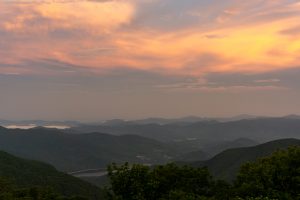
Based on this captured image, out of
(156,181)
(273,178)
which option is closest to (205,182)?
(156,181)

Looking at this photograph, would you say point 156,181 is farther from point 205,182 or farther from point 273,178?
point 273,178

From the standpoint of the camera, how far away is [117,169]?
51062mm

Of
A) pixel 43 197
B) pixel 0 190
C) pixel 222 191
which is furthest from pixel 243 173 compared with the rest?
pixel 0 190

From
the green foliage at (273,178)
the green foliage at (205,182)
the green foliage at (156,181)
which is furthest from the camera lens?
the green foliage at (156,181)

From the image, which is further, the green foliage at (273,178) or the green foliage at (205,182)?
the green foliage at (205,182)

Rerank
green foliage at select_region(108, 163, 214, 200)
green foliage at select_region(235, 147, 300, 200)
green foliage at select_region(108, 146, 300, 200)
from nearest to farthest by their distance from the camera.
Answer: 1. green foliage at select_region(235, 147, 300, 200)
2. green foliage at select_region(108, 146, 300, 200)
3. green foliage at select_region(108, 163, 214, 200)

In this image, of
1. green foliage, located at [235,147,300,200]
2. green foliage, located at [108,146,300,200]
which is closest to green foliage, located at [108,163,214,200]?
green foliage, located at [108,146,300,200]

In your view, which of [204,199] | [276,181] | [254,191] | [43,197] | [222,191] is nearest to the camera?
[204,199]

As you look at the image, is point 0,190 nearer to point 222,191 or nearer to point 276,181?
point 222,191

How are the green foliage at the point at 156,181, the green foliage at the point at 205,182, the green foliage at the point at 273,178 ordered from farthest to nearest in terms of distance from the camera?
the green foliage at the point at 156,181 < the green foliage at the point at 205,182 < the green foliage at the point at 273,178

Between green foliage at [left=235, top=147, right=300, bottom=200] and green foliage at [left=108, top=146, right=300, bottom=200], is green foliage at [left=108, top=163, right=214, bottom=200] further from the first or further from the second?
green foliage at [left=235, top=147, right=300, bottom=200]

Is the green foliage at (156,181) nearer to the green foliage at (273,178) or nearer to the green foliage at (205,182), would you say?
the green foliage at (205,182)

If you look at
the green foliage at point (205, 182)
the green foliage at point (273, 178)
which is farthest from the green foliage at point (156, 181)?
the green foliage at point (273, 178)

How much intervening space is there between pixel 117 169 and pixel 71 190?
15681cm
